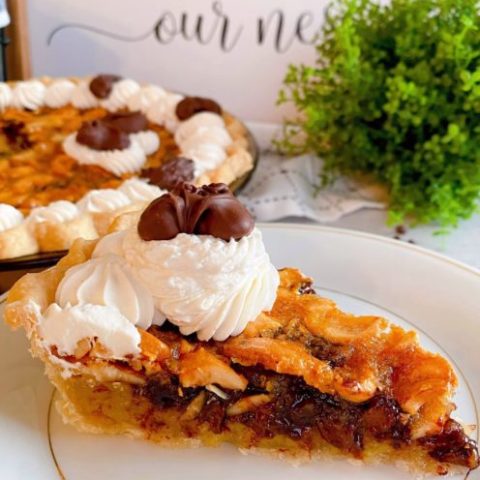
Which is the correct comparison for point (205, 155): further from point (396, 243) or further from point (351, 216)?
point (396, 243)

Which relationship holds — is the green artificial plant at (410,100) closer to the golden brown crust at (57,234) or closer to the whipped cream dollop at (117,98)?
the whipped cream dollop at (117,98)

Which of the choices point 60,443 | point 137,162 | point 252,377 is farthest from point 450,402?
point 137,162

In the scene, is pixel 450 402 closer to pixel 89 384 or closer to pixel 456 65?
pixel 89 384

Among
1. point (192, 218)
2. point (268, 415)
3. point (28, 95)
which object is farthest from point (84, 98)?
point (268, 415)

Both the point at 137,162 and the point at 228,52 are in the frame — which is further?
the point at 228,52

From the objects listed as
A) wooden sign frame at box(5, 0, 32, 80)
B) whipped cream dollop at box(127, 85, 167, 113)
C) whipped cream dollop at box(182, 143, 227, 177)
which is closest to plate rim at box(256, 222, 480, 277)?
whipped cream dollop at box(182, 143, 227, 177)
